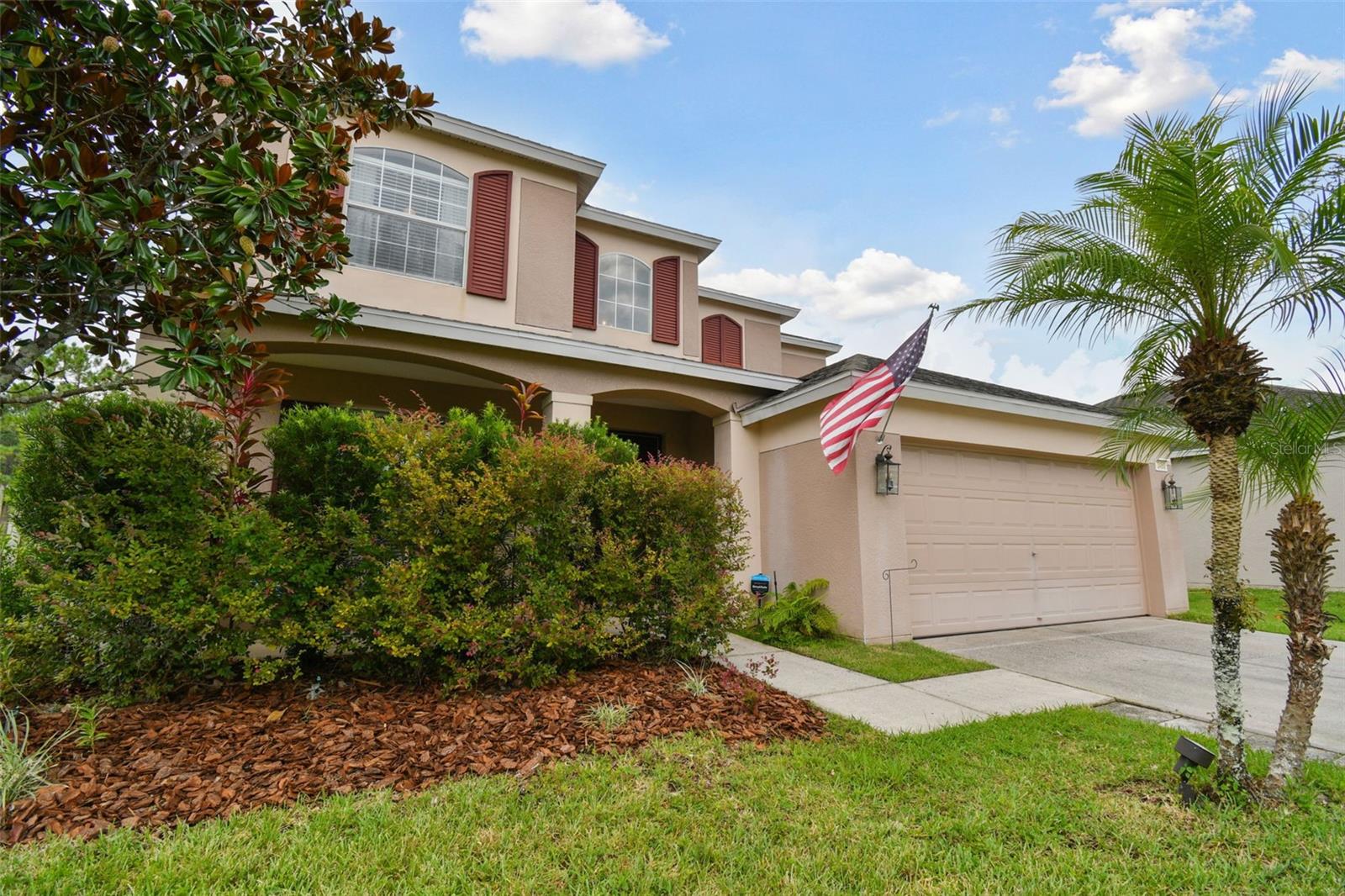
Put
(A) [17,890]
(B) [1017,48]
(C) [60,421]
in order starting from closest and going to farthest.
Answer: (A) [17,890], (C) [60,421], (B) [1017,48]

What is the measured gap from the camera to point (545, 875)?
2326 mm

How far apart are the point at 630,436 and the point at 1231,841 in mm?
8663

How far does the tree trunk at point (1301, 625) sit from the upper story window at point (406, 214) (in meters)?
8.64

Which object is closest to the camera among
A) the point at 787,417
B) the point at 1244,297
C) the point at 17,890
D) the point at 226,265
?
the point at 17,890

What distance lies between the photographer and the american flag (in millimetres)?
6180

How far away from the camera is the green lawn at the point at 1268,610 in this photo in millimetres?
8422

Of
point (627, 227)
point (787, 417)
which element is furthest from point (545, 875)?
point (627, 227)

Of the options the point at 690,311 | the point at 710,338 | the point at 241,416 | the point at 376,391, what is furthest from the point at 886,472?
the point at 710,338

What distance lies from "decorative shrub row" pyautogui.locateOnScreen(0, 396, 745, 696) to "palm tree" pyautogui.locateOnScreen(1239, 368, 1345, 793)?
3437 millimetres

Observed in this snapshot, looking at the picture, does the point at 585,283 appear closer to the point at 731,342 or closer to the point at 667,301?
the point at 667,301

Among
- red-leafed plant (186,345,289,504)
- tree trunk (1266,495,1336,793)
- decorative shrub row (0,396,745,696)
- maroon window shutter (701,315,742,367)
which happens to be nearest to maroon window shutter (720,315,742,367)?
maroon window shutter (701,315,742,367)

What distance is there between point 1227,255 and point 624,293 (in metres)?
8.66

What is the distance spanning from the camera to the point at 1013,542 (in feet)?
27.8

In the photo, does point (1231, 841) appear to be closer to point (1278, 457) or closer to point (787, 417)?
point (1278, 457)
